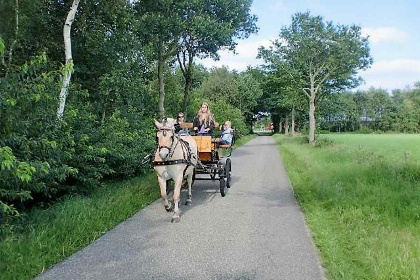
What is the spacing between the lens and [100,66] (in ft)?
49.8

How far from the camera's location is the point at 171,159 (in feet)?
25.0

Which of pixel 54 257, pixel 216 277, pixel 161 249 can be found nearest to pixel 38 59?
pixel 54 257

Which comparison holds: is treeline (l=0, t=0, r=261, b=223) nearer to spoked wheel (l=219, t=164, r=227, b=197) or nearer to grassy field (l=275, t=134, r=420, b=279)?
spoked wheel (l=219, t=164, r=227, b=197)

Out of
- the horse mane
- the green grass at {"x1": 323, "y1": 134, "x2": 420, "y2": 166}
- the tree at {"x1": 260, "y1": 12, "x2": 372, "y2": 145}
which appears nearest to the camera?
the horse mane

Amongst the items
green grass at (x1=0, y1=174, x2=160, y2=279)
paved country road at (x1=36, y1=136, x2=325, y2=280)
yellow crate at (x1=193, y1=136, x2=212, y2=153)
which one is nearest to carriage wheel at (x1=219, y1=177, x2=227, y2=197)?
paved country road at (x1=36, y1=136, x2=325, y2=280)

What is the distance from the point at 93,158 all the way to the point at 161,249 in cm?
374

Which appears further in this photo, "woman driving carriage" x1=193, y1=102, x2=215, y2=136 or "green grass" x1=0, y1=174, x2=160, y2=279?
"woman driving carriage" x1=193, y1=102, x2=215, y2=136

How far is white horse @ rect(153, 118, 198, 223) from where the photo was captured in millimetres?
7180

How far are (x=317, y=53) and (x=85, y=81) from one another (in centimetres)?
1998

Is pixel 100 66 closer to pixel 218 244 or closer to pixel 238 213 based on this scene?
pixel 238 213

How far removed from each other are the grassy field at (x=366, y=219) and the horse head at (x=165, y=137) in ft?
10.5

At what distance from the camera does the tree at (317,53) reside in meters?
27.4

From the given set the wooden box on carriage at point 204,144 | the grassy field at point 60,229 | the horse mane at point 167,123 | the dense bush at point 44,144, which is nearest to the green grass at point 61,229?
the grassy field at point 60,229

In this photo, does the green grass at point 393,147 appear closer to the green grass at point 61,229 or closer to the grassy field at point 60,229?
the grassy field at point 60,229
